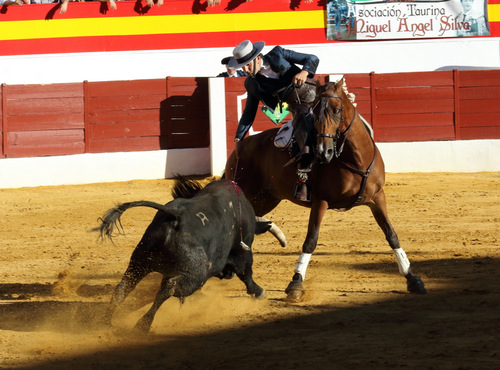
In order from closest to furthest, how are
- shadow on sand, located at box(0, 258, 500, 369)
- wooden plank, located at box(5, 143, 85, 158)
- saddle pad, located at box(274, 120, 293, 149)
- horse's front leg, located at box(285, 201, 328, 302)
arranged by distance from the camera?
shadow on sand, located at box(0, 258, 500, 369) < horse's front leg, located at box(285, 201, 328, 302) < saddle pad, located at box(274, 120, 293, 149) < wooden plank, located at box(5, 143, 85, 158)

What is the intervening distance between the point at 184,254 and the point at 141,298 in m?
0.91

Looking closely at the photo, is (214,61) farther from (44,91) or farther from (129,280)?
(129,280)

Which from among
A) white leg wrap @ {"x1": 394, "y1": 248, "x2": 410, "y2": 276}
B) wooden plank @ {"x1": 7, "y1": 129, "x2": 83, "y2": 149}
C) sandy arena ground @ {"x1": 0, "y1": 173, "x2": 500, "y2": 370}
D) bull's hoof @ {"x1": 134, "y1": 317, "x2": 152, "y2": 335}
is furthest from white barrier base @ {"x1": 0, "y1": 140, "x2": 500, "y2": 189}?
bull's hoof @ {"x1": 134, "y1": 317, "x2": 152, "y2": 335}

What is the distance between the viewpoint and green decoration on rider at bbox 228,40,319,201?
17.3 feet

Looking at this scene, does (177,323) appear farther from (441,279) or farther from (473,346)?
(441,279)

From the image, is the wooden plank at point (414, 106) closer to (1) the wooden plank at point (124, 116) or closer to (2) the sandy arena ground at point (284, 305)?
(1) the wooden plank at point (124, 116)

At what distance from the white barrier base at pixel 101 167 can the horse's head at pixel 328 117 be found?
6502 millimetres

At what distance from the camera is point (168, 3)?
12695 mm

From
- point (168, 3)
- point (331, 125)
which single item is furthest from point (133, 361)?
point (168, 3)

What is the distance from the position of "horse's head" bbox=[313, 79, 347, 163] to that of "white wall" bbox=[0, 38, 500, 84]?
788 cm

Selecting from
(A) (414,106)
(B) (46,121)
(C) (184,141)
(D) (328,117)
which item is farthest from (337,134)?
(B) (46,121)

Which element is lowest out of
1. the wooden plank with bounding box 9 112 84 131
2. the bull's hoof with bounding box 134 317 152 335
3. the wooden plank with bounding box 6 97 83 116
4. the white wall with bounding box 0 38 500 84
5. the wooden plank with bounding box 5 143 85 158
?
the bull's hoof with bounding box 134 317 152 335

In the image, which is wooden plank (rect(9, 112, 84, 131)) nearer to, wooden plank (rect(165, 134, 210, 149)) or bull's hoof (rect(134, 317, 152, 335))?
wooden plank (rect(165, 134, 210, 149))

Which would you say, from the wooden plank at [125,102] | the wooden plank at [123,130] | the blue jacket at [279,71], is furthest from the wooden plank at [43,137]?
the blue jacket at [279,71]
